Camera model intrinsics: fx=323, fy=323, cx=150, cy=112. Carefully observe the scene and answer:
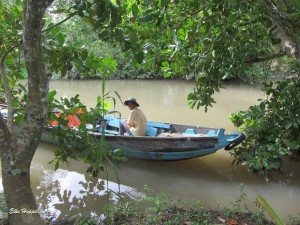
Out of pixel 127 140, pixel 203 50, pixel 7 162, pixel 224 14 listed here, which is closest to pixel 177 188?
pixel 127 140

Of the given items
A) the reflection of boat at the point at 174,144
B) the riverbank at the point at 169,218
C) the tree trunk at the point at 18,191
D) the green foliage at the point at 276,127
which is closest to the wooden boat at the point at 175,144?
the reflection of boat at the point at 174,144

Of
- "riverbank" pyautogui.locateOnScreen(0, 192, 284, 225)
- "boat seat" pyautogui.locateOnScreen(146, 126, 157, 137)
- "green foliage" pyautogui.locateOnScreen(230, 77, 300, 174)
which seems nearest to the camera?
"riverbank" pyautogui.locateOnScreen(0, 192, 284, 225)

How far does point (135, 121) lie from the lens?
20.4 ft

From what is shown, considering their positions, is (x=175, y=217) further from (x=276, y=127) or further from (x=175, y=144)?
(x=175, y=144)

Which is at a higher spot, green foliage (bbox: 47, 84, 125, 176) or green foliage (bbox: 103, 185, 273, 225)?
green foliage (bbox: 47, 84, 125, 176)

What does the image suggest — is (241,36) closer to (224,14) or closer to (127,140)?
(224,14)

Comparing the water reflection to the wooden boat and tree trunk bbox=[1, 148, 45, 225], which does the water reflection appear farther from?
tree trunk bbox=[1, 148, 45, 225]

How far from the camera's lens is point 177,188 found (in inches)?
218

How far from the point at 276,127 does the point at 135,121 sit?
2.88m

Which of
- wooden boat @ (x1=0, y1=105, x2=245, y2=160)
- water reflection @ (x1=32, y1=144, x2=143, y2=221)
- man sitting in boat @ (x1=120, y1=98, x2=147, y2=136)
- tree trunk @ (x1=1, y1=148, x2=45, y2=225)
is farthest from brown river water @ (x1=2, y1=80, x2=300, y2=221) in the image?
tree trunk @ (x1=1, y1=148, x2=45, y2=225)

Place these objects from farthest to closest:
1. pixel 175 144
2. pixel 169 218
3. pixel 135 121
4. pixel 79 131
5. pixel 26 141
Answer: pixel 135 121
pixel 175 144
pixel 169 218
pixel 79 131
pixel 26 141

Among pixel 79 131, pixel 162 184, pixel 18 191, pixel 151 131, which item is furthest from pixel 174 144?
pixel 18 191

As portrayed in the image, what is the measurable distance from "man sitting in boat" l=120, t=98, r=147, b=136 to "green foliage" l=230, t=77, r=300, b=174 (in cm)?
240

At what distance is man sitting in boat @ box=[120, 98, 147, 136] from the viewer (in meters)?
6.17
